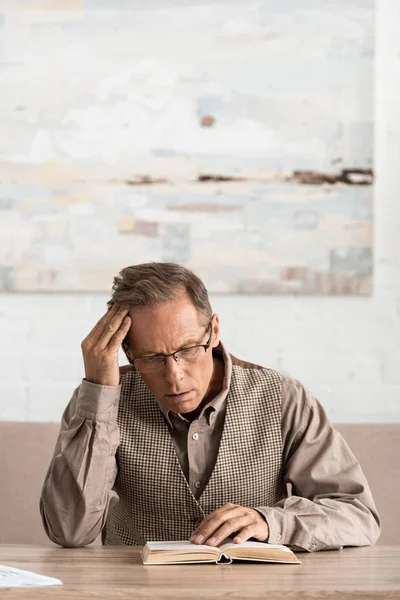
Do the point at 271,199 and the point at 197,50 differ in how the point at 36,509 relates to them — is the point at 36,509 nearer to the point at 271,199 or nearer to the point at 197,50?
the point at 271,199

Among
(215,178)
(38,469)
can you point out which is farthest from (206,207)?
(38,469)

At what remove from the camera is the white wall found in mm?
2979

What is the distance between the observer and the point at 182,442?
2.02 metres

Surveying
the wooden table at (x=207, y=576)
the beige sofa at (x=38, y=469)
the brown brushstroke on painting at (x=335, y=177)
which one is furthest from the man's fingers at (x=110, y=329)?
the brown brushstroke on painting at (x=335, y=177)

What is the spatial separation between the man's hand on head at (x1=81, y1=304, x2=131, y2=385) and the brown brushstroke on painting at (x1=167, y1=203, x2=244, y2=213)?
1.14 m

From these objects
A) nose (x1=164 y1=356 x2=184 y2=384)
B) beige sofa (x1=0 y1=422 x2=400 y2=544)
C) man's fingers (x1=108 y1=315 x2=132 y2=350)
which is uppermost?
man's fingers (x1=108 y1=315 x2=132 y2=350)

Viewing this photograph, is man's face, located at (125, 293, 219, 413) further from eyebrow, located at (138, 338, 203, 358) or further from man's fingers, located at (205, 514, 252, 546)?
man's fingers, located at (205, 514, 252, 546)

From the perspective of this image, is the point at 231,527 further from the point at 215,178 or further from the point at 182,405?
the point at 215,178

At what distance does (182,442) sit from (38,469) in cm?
70

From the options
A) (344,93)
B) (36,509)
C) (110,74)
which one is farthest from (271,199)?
(36,509)

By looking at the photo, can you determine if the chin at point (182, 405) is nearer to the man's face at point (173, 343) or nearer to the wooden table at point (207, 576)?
the man's face at point (173, 343)

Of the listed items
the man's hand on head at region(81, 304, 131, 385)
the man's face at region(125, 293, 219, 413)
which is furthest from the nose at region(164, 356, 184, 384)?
A: the man's hand on head at region(81, 304, 131, 385)

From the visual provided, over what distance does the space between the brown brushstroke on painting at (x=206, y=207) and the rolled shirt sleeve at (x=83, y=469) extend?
4.03 ft

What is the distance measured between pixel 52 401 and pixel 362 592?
71.7 inches
